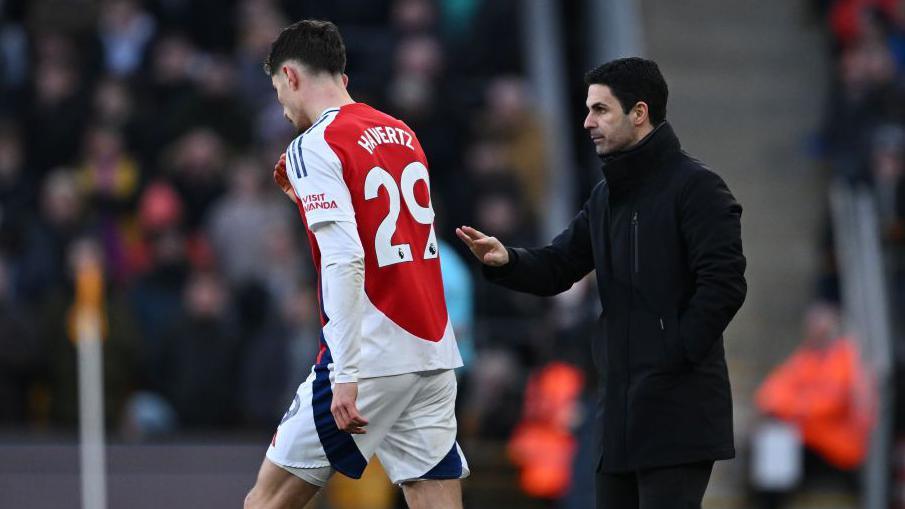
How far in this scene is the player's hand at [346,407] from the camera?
5.79 metres

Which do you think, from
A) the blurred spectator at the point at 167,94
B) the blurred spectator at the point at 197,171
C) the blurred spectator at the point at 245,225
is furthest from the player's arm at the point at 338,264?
the blurred spectator at the point at 167,94

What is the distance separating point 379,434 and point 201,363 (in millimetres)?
6251

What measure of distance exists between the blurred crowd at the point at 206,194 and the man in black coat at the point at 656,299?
4593 millimetres

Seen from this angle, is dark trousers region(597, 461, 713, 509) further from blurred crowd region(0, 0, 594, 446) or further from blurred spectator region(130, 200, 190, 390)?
blurred spectator region(130, 200, 190, 390)

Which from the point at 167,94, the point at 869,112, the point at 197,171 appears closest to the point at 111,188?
the point at 197,171

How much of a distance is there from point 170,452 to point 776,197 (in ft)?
21.7

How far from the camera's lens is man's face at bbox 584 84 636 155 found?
595cm

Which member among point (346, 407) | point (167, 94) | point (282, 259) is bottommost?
point (346, 407)

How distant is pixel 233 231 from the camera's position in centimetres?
1341

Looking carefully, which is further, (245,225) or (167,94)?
(167,94)

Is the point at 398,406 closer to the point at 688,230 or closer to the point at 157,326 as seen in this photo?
the point at 688,230

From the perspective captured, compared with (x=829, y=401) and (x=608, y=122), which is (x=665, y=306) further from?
(x=829, y=401)

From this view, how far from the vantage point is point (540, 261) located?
6.32m

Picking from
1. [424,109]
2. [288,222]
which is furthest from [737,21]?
[288,222]
